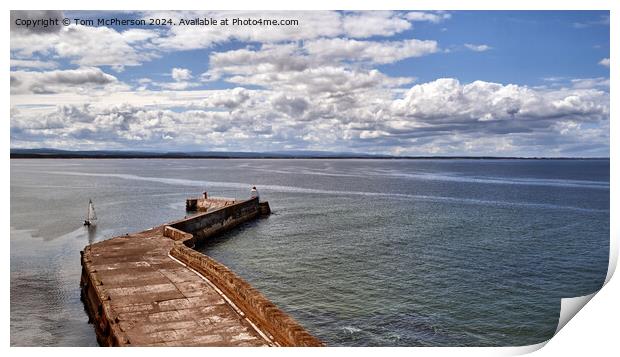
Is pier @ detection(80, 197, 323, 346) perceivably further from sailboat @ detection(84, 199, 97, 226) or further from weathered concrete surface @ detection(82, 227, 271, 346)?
sailboat @ detection(84, 199, 97, 226)

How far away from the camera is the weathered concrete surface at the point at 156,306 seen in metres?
12.9

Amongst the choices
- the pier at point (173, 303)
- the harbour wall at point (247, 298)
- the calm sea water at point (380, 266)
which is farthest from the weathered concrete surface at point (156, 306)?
the calm sea water at point (380, 266)

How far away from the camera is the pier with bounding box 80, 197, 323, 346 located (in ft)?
41.7

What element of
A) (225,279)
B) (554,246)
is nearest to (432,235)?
(554,246)

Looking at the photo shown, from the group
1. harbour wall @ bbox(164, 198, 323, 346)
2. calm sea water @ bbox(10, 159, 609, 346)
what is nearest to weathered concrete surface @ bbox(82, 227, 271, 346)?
harbour wall @ bbox(164, 198, 323, 346)

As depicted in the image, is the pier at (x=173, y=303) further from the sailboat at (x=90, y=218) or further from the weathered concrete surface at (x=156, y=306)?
the sailboat at (x=90, y=218)

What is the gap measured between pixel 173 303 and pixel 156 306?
0.48 m

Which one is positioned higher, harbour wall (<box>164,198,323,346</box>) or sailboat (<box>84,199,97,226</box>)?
harbour wall (<box>164,198,323,346</box>)

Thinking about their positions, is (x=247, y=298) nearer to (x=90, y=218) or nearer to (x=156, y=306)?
(x=156, y=306)

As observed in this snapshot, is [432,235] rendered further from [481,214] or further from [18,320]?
[18,320]

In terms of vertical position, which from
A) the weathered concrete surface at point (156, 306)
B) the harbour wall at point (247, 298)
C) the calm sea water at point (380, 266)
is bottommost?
the calm sea water at point (380, 266)

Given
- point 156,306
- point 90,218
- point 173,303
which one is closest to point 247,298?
point 173,303

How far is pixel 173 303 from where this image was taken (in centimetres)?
1534

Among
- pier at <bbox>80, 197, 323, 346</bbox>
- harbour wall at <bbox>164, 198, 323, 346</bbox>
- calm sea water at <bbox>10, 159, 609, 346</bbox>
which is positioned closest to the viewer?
harbour wall at <bbox>164, 198, 323, 346</bbox>
